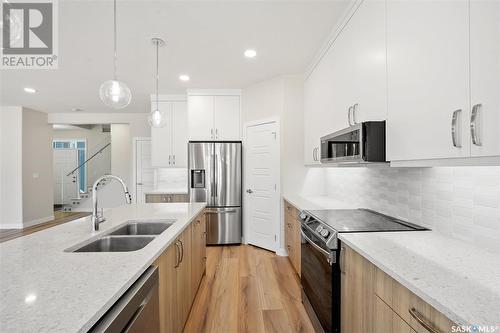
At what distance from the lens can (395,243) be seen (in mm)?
1311

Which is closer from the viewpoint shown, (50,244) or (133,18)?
(50,244)

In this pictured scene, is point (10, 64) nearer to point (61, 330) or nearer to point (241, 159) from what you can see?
point (241, 159)

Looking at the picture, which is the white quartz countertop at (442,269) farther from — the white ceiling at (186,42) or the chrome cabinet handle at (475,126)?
the white ceiling at (186,42)

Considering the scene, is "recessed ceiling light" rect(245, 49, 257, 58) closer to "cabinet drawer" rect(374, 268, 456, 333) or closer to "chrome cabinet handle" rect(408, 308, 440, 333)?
"cabinet drawer" rect(374, 268, 456, 333)

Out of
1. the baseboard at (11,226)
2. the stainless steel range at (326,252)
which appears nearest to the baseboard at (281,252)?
the stainless steel range at (326,252)

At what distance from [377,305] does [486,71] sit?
107 cm

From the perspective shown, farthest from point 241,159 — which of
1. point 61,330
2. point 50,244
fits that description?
point 61,330

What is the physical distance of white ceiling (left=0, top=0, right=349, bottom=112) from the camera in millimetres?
2104

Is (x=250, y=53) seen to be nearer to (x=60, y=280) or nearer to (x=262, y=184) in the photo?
(x=262, y=184)

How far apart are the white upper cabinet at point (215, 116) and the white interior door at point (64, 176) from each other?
6.24 meters

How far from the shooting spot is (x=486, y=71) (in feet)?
2.82

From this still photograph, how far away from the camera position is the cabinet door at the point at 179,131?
4719 mm

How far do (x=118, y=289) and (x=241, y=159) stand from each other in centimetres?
331

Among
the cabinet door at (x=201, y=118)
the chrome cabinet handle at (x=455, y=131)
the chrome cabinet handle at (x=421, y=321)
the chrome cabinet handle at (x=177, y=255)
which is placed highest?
the cabinet door at (x=201, y=118)
